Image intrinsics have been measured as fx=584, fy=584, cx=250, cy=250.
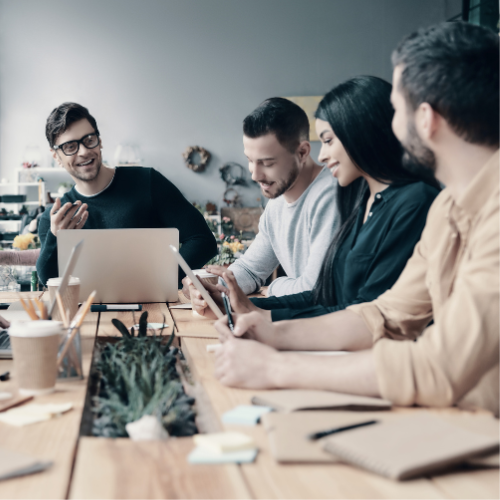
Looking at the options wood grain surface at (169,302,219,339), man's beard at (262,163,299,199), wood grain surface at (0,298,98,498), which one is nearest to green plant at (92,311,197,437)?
wood grain surface at (0,298,98,498)

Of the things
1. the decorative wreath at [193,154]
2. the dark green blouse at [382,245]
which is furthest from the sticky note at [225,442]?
the decorative wreath at [193,154]

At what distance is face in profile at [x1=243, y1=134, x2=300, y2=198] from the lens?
2.14 metres

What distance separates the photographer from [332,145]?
1.65m

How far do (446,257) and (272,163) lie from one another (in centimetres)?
122

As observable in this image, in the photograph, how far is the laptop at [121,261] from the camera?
1.73m

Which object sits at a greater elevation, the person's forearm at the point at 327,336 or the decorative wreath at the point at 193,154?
the decorative wreath at the point at 193,154

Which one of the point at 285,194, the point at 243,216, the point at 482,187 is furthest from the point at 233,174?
the point at 482,187

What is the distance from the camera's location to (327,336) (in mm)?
1229

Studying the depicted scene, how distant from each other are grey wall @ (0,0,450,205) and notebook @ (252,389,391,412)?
7128mm

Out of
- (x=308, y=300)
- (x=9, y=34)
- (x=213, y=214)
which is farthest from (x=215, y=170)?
(x=308, y=300)

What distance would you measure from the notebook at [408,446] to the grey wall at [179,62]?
7.31 metres

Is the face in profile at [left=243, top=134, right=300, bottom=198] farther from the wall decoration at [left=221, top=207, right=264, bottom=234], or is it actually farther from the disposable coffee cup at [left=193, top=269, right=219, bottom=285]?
the wall decoration at [left=221, top=207, right=264, bottom=234]

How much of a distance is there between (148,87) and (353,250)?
6.74m

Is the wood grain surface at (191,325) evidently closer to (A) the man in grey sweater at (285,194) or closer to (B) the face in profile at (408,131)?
(A) the man in grey sweater at (285,194)
